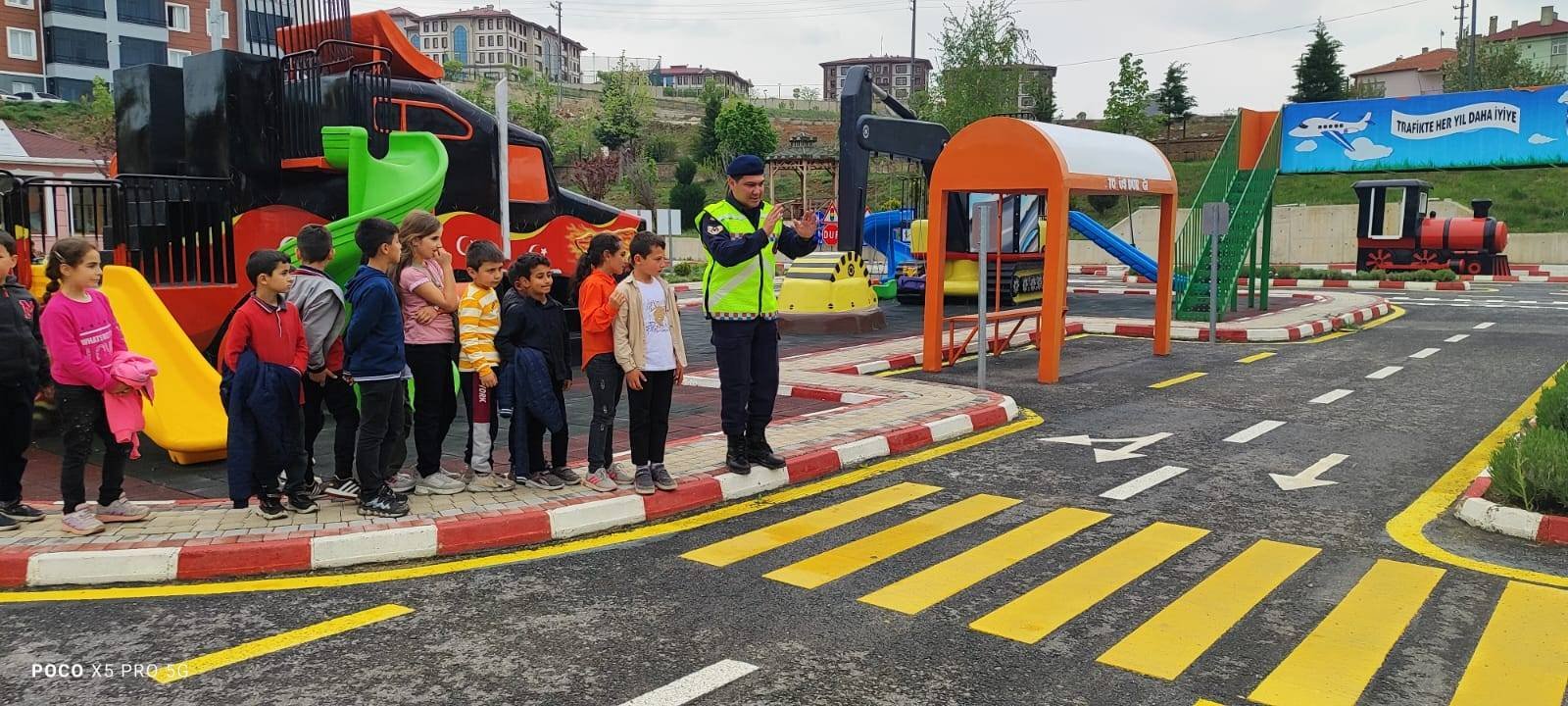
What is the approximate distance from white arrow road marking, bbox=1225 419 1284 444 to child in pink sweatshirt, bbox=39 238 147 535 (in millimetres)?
7474

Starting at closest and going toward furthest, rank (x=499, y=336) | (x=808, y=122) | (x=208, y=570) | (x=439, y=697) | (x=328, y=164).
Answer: (x=439, y=697), (x=208, y=570), (x=499, y=336), (x=328, y=164), (x=808, y=122)

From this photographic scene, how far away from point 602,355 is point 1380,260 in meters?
31.4

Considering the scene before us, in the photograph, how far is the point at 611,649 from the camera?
4.29 metres

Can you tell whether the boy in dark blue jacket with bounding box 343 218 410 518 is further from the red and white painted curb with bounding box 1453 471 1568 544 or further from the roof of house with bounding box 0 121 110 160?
the roof of house with bounding box 0 121 110 160

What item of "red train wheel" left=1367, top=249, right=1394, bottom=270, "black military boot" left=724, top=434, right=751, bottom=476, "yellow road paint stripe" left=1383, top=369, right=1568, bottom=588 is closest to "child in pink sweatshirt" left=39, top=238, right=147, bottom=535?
"black military boot" left=724, top=434, right=751, bottom=476

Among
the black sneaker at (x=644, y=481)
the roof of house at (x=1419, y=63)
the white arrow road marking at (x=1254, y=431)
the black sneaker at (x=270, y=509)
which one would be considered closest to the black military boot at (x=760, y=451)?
the black sneaker at (x=644, y=481)

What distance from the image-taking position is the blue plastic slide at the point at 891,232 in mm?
25953

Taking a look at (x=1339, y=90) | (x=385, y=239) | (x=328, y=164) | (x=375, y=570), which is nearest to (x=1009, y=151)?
(x=328, y=164)

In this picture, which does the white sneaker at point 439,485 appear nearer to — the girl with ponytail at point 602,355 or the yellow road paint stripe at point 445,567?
the girl with ponytail at point 602,355

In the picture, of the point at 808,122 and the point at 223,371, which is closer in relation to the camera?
the point at 223,371

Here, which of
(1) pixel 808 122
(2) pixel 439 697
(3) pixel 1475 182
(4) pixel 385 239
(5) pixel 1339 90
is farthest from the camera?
(1) pixel 808 122

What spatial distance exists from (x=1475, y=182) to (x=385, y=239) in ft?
165

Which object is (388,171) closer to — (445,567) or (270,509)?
(270,509)

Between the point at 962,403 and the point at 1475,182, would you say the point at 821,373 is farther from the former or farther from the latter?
the point at 1475,182
